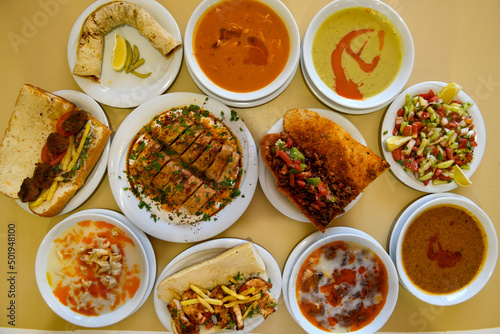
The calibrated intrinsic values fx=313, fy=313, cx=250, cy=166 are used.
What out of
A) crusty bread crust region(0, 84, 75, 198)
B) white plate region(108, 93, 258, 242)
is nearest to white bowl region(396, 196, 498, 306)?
white plate region(108, 93, 258, 242)

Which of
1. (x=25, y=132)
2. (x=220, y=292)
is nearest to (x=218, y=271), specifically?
(x=220, y=292)

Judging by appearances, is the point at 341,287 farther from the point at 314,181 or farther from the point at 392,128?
the point at 392,128

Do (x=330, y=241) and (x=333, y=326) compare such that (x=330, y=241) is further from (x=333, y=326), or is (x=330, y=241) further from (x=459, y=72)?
(x=459, y=72)

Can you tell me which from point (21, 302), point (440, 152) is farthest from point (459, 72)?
point (21, 302)

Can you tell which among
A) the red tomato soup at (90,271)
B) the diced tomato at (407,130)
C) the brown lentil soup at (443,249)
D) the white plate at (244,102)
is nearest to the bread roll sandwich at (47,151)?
the red tomato soup at (90,271)

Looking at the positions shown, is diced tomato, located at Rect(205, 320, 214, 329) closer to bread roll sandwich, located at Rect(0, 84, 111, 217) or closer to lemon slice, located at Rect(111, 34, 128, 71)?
bread roll sandwich, located at Rect(0, 84, 111, 217)

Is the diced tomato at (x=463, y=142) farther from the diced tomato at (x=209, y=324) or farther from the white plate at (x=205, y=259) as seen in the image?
the diced tomato at (x=209, y=324)
